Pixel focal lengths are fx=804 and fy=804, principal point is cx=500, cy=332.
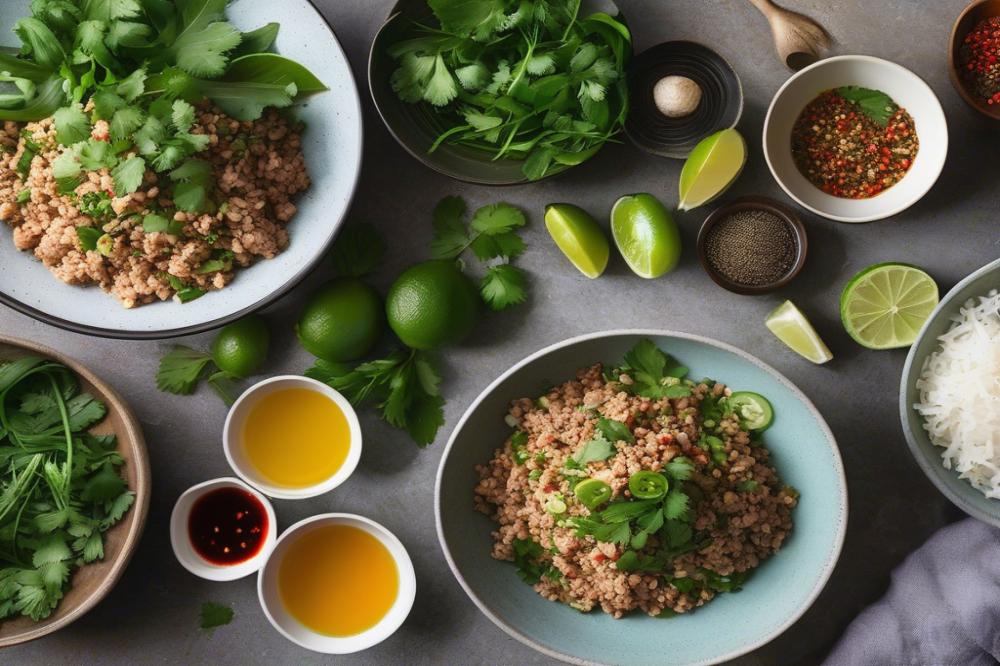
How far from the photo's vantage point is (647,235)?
2121 mm

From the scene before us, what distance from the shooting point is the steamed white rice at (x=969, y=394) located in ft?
6.52

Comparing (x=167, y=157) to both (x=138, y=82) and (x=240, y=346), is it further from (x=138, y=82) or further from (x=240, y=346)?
(x=240, y=346)

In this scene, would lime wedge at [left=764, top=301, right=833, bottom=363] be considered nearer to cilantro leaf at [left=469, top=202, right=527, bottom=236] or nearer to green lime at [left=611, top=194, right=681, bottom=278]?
green lime at [left=611, top=194, right=681, bottom=278]

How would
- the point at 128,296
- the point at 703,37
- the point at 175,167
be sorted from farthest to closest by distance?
the point at 703,37 < the point at 128,296 < the point at 175,167

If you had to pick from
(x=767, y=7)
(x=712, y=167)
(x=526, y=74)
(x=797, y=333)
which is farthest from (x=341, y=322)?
(x=767, y=7)

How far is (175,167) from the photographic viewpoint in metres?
1.95

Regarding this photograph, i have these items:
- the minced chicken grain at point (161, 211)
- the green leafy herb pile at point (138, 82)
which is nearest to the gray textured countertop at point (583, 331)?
the minced chicken grain at point (161, 211)

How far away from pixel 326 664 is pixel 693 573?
1116mm

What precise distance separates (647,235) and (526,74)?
518mm

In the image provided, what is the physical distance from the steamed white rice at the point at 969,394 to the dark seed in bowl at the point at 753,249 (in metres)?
0.45

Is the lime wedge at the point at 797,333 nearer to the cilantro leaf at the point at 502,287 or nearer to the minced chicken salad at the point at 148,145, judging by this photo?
the cilantro leaf at the point at 502,287

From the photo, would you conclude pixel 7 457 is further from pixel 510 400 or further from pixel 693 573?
pixel 693 573

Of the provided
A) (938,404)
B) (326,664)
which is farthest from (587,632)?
(938,404)

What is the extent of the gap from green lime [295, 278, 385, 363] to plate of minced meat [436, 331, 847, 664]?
376mm
